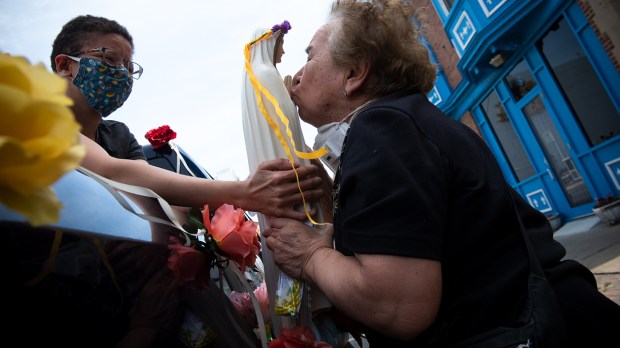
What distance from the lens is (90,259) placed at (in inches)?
30.5

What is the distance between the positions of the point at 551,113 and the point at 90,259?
807cm

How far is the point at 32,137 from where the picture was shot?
A: 0.46 m

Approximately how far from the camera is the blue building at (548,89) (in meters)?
6.21

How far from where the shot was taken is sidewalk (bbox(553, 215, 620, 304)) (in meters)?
3.92

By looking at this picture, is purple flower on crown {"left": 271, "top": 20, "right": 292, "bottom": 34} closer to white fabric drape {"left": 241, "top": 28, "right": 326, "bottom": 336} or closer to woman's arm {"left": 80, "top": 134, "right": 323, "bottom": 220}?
white fabric drape {"left": 241, "top": 28, "right": 326, "bottom": 336}

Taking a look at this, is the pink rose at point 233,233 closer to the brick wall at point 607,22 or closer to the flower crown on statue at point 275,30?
the flower crown on statue at point 275,30

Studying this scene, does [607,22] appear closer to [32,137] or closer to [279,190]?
[279,190]

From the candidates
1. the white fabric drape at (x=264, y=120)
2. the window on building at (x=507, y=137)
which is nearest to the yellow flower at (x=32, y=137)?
the white fabric drape at (x=264, y=120)

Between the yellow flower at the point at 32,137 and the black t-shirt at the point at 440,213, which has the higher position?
the yellow flower at the point at 32,137

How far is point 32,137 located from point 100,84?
1857 mm

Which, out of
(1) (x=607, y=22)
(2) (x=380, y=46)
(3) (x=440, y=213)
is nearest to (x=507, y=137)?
(1) (x=607, y=22)

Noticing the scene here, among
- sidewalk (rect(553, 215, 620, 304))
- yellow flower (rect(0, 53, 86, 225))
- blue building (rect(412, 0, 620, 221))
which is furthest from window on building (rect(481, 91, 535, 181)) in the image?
yellow flower (rect(0, 53, 86, 225))

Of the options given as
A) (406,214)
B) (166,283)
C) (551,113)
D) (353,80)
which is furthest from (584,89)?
(166,283)

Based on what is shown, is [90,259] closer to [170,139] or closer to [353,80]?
[353,80]
